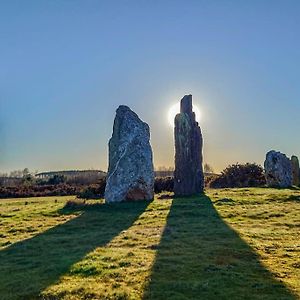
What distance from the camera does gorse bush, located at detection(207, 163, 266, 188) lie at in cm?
3966

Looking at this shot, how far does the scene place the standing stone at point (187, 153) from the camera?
92.6 feet

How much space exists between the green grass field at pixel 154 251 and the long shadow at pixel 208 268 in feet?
0.07

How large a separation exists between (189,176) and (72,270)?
17514mm

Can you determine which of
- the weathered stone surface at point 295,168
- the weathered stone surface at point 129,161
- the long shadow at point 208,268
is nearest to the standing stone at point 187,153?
the weathered stone surface at point 129,161

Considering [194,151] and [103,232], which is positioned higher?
[194,151]

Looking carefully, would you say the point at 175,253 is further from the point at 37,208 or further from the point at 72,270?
the point at 37,208

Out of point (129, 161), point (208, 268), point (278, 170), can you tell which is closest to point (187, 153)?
point (129, 161)

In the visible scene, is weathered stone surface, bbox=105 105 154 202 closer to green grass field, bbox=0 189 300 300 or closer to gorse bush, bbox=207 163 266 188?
green grass field, bbox=0 189 300 300

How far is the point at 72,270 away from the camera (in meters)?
11.4

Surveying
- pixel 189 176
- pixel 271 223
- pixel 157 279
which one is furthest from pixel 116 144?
pixel 157 279

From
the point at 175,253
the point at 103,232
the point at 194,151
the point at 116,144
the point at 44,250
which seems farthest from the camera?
the point at 194,151

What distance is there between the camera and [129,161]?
83.5 feet

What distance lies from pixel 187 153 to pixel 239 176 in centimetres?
1389

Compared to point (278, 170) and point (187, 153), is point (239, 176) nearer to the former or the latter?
point (278, 170)
